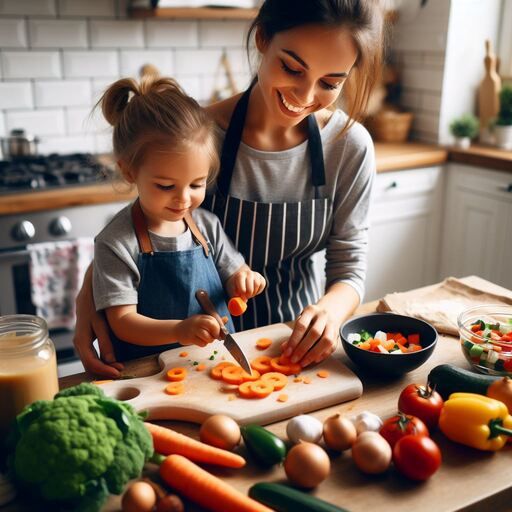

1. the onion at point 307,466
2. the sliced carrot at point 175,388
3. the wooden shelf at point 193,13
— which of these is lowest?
the sliced carrot at point 175,388

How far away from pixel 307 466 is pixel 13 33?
89.5 inches

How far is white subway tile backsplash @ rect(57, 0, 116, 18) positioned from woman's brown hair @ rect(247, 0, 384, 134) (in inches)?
58.2

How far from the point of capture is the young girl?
46.5 inches

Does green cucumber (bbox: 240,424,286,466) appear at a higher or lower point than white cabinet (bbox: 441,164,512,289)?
higher

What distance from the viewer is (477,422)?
3.00 feet

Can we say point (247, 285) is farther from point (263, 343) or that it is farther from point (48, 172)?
point (48, 172)

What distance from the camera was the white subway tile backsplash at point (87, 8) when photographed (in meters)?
2.55

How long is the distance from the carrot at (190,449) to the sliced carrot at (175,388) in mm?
107

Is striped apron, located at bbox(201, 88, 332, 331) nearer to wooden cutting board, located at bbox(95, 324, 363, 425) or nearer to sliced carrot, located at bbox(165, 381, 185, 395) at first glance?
wooden cutting board, located at bbox(95, 324, 363, 425)

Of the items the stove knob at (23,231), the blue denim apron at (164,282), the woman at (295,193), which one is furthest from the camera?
the stove knob at (23,231)

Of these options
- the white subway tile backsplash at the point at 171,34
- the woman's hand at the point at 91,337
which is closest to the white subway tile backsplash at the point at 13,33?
the white subway tile backsplash at the point at 171,34

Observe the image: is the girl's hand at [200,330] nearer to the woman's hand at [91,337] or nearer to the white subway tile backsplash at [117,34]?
the woman's hand at [91,337]

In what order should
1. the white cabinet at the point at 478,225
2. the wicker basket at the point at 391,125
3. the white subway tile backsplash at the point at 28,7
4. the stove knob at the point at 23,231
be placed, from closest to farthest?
the stove knob at the point at 23,231 < the white subway tile backsplash at the point at 28,7 < the white cabinet at the point at 478,225 < the wicker basket at the point at 391,125

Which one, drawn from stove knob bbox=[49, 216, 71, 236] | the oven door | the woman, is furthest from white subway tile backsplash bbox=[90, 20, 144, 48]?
the woman
